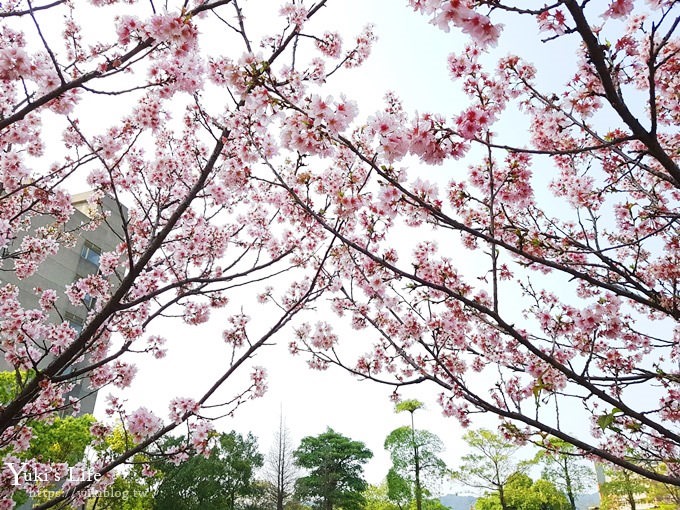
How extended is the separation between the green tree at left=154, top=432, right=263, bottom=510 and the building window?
12946mm

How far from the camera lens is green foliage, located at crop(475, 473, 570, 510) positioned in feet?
87.8

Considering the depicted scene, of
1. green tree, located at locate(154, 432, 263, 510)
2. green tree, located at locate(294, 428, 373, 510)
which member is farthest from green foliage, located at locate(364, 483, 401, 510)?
green tree, located at locate(154, 432, 263, 510)

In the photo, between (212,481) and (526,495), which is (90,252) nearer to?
(212,481)

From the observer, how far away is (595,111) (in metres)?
3.43

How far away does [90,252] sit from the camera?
80.2 ft

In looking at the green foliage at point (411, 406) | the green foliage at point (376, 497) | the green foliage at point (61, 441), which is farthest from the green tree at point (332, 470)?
the green foliage at point (61, 441)

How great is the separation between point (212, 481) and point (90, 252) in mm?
15789

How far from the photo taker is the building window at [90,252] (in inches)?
940

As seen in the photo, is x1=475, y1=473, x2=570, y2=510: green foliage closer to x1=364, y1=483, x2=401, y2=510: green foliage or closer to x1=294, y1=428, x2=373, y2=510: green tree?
x1=364, y1=483, x2=401, y2=510: green foliage

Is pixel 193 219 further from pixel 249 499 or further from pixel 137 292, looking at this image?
pixel 249 499

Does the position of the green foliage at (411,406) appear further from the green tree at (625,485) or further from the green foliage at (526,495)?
the green tree at (625,485)

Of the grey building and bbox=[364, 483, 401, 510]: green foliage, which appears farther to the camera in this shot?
bbox=[364, 483, 401, 510]: green foliage

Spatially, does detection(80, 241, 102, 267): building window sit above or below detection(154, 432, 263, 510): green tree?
above

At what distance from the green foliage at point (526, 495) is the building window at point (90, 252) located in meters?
29.2
